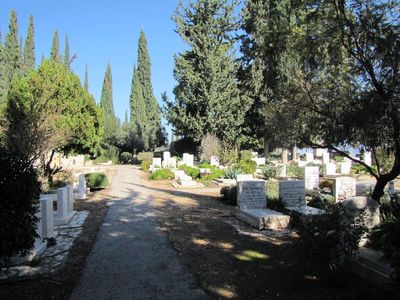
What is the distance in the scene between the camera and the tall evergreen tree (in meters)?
36.3

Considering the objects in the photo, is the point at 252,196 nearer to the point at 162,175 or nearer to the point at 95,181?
the point at 95,181

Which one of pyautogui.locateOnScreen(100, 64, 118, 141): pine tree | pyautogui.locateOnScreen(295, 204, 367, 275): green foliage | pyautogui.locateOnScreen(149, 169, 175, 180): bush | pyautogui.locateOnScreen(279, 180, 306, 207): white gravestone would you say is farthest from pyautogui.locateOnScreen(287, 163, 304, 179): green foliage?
pyautogui.locateOnScreen(100, 64, 118, 141): pine tree

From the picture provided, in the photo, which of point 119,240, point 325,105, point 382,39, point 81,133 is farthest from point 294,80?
point 81,133

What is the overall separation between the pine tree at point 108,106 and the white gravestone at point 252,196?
42.1 m

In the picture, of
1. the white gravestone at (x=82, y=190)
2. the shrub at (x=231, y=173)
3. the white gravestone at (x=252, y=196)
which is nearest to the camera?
the white gravestone at (x=252, y=196)

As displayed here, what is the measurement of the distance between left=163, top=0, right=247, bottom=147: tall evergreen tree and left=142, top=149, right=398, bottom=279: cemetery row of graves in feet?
39.6

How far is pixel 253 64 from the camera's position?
37.2 m

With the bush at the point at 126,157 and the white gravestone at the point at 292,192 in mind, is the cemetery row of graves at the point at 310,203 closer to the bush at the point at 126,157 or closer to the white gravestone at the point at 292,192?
the white gravestone at the point at 292,192

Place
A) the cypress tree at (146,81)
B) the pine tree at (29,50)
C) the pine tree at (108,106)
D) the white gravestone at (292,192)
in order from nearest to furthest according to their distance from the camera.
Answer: the white gravestone at (292,192) → the pine tree at (29,50) → the pine tree at (108,106) → the cypress tree at (146,81)

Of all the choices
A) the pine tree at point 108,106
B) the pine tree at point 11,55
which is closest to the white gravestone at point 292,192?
the pine tree at point 11,55

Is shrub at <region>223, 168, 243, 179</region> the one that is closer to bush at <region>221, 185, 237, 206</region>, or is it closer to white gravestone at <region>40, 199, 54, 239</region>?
bush at <region>221, 185, 237, 206</region>

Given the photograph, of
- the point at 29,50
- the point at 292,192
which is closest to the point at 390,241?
the point at 292,192

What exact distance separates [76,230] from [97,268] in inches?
127

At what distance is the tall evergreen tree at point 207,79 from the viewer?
119 ft
